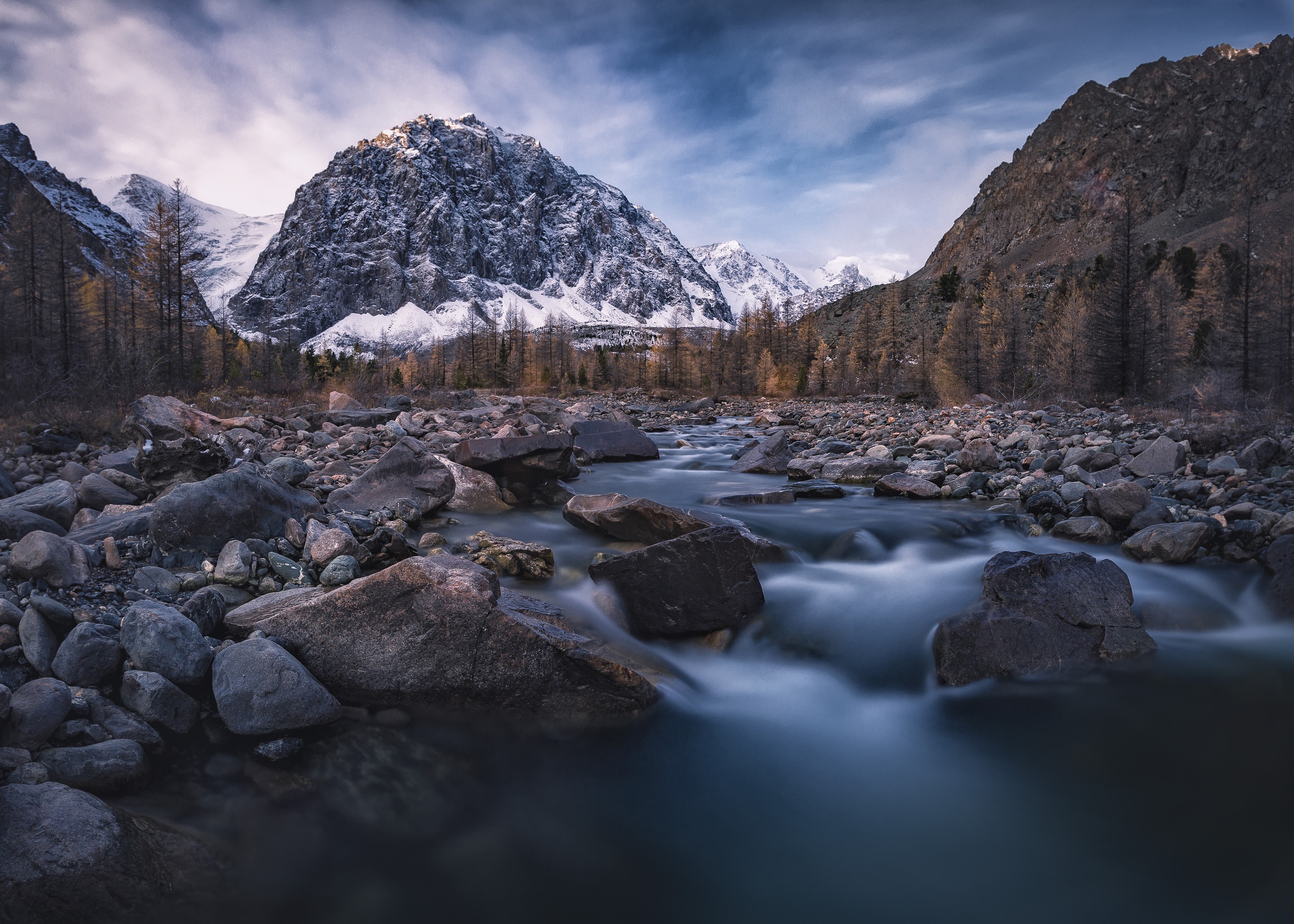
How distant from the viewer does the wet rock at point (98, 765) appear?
269cm

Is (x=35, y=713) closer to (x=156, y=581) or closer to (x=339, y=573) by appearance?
(x=156, y=581)

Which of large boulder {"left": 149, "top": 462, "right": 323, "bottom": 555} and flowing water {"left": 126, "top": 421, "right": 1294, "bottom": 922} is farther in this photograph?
large boulder {"left": 149, "top": 462, "right": 323, "bottom": 555}

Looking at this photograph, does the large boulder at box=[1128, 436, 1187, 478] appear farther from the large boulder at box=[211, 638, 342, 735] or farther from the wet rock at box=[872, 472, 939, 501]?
the large boulder at box=[211, 638, 342, 735]

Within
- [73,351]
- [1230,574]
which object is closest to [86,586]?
[1230,574]

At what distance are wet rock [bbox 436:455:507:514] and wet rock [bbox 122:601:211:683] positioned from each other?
560 cm

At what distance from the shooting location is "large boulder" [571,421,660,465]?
16.4 meters

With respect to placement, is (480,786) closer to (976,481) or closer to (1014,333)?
(976,481)

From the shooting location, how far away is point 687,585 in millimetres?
5555

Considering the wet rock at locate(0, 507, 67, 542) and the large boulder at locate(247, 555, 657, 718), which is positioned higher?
the wet rock at locate(0, 507, 67, 542)

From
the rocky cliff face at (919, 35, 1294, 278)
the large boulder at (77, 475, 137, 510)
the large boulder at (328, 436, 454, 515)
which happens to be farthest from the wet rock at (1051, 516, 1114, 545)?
the rocky cliff face at (919, 35, 1294, 278)

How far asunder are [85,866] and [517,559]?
437cm

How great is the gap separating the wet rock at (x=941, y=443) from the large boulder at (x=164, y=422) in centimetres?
1538

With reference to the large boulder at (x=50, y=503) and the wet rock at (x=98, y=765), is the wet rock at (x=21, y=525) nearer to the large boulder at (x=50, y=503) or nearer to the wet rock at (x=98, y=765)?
the large boulder at (x=50, y=503)

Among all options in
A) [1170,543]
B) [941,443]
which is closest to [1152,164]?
[941,443]
